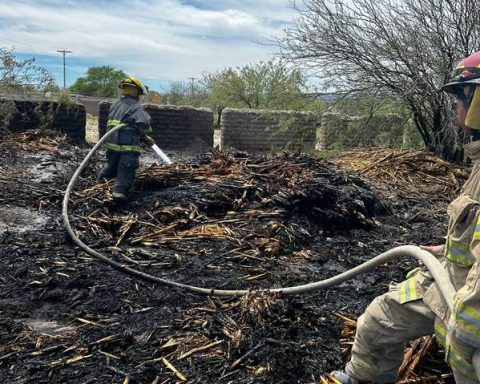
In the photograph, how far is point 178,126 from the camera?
12.0 m

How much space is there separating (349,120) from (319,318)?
7.08 m

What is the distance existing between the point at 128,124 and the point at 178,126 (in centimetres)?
554

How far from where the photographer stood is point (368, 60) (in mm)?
9172

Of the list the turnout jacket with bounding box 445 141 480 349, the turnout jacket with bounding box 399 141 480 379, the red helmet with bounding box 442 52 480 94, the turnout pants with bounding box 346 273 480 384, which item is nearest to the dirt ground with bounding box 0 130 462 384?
the turnout pants with bounding box 346 273 480 384

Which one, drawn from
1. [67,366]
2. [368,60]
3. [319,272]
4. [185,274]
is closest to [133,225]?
[185,274]

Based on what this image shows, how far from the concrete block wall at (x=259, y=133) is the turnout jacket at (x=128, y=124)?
18.8 ft

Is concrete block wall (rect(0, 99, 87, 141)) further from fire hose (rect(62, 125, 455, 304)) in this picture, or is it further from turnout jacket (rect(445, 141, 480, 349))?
turnout jacket (rect(445, 141, 480, 349))

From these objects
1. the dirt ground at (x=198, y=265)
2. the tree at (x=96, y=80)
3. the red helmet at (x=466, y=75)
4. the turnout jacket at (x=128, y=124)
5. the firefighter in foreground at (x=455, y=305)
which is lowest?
the dirt ground at (x=198, y=265)

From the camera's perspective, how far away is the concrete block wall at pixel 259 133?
12.2 meters

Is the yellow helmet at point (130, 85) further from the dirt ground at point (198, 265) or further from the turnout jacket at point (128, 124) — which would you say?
the dirt ground at point (198, 265)

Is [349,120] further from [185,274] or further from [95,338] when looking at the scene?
[95,338]

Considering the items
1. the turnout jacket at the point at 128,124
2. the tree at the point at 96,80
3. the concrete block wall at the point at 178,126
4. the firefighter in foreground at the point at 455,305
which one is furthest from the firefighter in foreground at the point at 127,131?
the tree at the point at 96,80

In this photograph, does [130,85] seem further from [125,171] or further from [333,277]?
[333,277]

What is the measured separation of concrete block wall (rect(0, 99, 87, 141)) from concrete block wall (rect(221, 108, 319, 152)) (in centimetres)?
338
